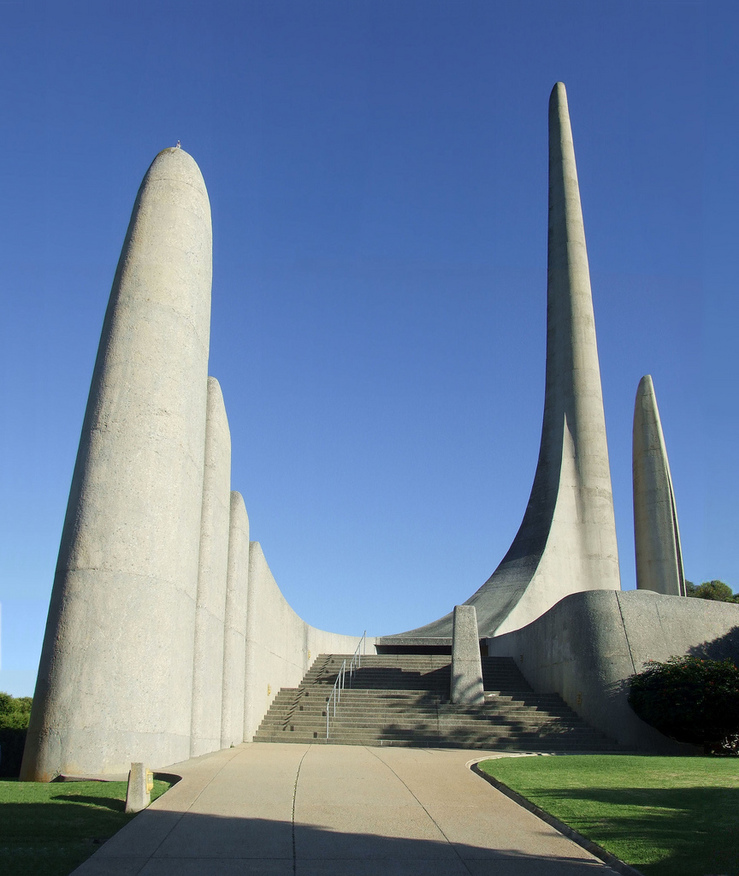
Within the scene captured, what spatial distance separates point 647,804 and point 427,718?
8.82 meters

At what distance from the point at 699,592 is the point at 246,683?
28.4m

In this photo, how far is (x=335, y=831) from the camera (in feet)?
17.7

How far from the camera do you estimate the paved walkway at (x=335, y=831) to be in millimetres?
4469

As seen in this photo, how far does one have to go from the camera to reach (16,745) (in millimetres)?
12703

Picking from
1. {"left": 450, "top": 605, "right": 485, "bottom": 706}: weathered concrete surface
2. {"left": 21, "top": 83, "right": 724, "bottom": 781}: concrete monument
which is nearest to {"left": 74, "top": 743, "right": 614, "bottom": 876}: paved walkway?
{"left": 21, "top": 83, "right": 724, "bottom": 781}: concrete monument

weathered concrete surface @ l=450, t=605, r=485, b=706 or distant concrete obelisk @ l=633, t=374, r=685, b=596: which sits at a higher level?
distant concrete obelisk @ l=633, t=374, r=685, b=596

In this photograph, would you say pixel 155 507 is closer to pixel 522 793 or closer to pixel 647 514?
pixel 522 793

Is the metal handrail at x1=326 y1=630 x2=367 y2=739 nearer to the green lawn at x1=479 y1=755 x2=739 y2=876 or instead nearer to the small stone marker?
the green lawn at x1=479 y1=755 x2=739 y2=876

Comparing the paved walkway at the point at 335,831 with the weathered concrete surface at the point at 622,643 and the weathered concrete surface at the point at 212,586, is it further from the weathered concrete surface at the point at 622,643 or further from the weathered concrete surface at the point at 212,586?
the weathered concrete surface at the point at 622,643

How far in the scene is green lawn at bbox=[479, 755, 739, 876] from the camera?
4.79 metres

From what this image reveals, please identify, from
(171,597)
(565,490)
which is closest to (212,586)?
(171,597)

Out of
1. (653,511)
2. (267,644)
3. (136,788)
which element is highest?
(653,511)

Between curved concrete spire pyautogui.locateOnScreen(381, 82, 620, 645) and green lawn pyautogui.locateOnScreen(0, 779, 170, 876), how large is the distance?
18.1 metres

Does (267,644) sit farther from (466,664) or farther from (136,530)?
(136,530)
